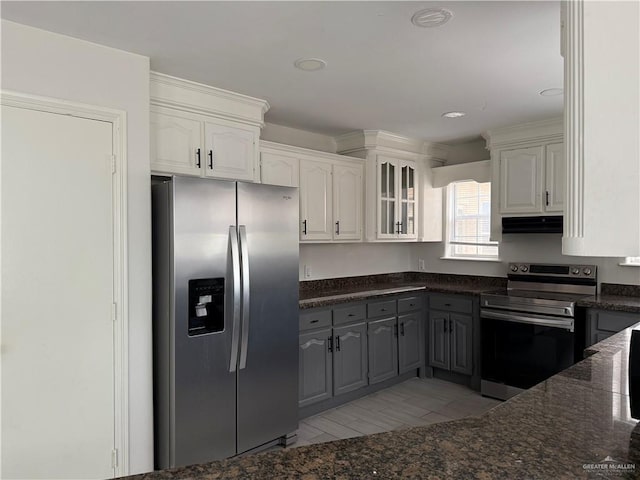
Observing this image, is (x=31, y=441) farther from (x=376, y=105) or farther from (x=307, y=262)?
(x=376, y=105)

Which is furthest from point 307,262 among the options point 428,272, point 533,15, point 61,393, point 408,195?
point 533,15

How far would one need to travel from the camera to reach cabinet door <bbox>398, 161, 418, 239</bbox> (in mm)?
4637

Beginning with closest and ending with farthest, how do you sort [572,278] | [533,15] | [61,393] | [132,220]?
[533,15], [61,393], [132,220], [572,278]

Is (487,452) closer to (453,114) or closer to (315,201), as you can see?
(315,201)

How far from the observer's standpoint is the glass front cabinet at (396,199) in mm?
4453

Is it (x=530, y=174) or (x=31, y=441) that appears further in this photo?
(x=530, y=174)

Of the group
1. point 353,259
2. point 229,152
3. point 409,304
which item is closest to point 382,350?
point 409,304

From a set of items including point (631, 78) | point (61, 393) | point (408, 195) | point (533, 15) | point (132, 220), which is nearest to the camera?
point (631, 78)

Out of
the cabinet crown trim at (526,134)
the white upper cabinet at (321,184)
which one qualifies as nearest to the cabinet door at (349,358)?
the white upper cabinet at (321,184)

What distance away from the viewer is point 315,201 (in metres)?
3.91

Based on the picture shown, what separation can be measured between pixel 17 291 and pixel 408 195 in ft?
11.8

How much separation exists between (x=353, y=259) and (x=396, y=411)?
1.63 meters

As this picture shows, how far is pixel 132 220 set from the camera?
8.18ft

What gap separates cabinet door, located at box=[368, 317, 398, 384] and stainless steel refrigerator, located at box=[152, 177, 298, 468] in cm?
114
